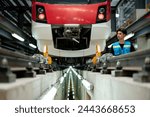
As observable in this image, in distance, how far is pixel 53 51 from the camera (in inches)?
237

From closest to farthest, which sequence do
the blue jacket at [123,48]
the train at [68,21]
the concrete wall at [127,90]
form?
the concrete wall at [127,90] → the blue jacket at [123,48] → the train at [68,21]

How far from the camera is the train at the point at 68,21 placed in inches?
219

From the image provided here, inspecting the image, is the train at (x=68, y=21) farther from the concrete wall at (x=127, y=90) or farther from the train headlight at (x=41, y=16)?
the concrete wall at (x=127, y=90)

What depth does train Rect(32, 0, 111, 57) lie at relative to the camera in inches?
219

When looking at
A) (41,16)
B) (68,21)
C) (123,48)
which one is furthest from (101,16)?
(123,48)

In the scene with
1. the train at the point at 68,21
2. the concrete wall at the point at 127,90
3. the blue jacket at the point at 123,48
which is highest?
the train at the point at 68,21

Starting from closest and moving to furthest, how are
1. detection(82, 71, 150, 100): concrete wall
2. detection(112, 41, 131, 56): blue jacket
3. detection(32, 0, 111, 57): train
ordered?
detection(82, 71, 150, 100): concrete wall < detection(112, 41, 131, 56): blue jacket < detection(32, 0, 111, 57): train

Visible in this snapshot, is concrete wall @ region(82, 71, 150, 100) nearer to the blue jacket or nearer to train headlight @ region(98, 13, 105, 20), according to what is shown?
the blue jacket

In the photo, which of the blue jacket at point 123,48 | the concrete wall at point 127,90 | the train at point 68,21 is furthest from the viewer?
the train at point 68,21

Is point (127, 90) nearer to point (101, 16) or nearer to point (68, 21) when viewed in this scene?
point (68, 21)

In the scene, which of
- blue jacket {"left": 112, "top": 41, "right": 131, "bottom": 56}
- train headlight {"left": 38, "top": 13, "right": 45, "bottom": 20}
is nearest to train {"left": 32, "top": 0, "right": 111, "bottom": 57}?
train headlight {"left": 38, "top": 13, "right": 45, "bottom": 20}

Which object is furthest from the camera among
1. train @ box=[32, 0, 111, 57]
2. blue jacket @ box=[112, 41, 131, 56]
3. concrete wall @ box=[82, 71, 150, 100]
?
train @ box=[32, 0, 111, 57]

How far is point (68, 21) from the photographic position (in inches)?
219

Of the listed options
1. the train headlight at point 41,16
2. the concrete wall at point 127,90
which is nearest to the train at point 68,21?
the train headlight at point 41,16
